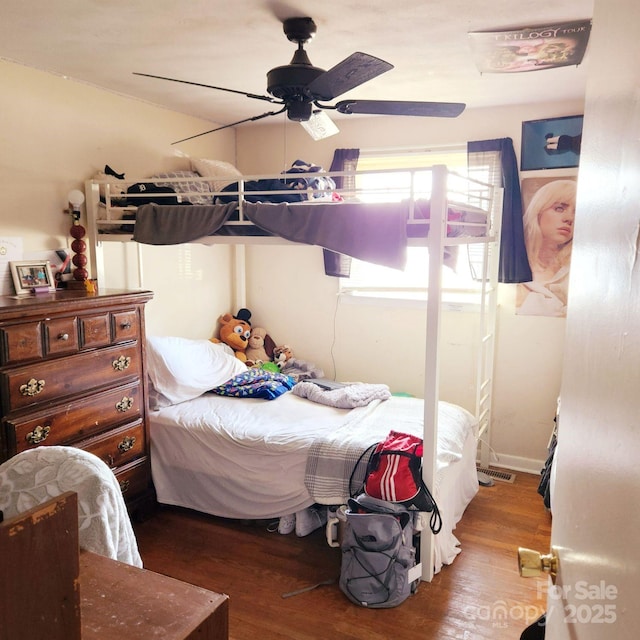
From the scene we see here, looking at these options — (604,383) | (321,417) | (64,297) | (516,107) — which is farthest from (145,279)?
(604,383)

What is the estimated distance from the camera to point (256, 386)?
134 inches

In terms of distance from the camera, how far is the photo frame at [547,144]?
10.8 ft

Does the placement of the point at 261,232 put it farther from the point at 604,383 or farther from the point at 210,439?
the point at 604,383

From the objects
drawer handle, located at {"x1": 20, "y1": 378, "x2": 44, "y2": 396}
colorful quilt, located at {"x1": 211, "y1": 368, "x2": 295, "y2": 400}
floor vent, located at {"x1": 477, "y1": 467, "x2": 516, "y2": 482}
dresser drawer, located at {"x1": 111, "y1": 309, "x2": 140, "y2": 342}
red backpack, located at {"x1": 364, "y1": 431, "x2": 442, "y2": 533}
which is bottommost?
floor vent, located at {"x1": 477, "y1": 467, "x2": 516, "y2": 482}

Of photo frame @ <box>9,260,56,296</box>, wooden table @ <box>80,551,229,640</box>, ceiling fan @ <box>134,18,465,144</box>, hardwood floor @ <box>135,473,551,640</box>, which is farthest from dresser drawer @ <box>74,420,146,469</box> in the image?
ceiling fan @ <box>134,18,465,144</box>

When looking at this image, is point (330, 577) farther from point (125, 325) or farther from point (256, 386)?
point (125, 325)

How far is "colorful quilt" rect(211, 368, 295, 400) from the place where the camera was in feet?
11.0

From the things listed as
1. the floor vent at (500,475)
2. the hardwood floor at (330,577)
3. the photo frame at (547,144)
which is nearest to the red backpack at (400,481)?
the hardwood floor at (330,577)

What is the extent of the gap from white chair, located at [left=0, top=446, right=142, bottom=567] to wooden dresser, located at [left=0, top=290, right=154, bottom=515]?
819 mm

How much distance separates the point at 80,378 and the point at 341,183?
2.20 meters

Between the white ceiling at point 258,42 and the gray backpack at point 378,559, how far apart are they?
6.24 feet

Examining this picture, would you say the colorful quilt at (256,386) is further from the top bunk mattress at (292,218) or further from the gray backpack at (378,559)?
the gray backpack at (378,559)

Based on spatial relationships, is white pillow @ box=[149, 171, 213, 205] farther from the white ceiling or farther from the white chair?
the white chair

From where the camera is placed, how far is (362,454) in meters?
2.57
